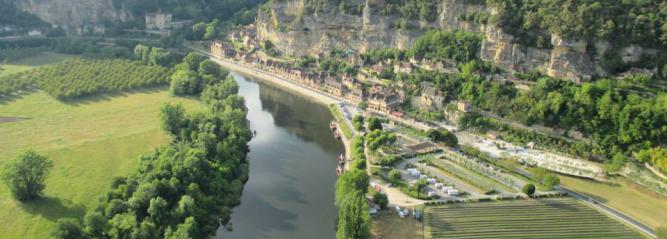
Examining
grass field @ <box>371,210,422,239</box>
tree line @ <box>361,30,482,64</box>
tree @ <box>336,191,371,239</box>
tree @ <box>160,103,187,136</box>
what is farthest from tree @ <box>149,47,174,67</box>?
tree @ <box>336,191,371,239</box>

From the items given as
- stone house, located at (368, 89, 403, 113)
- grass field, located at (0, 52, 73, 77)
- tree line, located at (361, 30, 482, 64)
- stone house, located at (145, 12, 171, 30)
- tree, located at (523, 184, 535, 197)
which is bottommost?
tree, located at (523, 184, 535, 197)

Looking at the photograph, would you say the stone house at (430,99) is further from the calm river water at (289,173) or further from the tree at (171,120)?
the tree at (171,120)

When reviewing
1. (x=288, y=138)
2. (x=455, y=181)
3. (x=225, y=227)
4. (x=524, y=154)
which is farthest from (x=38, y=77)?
(x=524, y=154)

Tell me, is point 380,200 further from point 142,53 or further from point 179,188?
point 142,53

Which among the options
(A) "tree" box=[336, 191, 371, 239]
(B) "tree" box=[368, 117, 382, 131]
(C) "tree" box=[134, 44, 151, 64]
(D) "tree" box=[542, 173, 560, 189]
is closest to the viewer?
(A) "tree" box=[336, 191, 371, 239]

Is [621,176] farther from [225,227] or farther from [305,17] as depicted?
[305,17]

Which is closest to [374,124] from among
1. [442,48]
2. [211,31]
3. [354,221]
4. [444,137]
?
[444,137]

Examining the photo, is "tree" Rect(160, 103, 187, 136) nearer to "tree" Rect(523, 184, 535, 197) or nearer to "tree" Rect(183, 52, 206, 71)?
"tree" Rect(183, 52, 206, 71)

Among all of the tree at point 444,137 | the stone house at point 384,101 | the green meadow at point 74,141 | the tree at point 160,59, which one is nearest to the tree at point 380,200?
the tree at point 444,137
